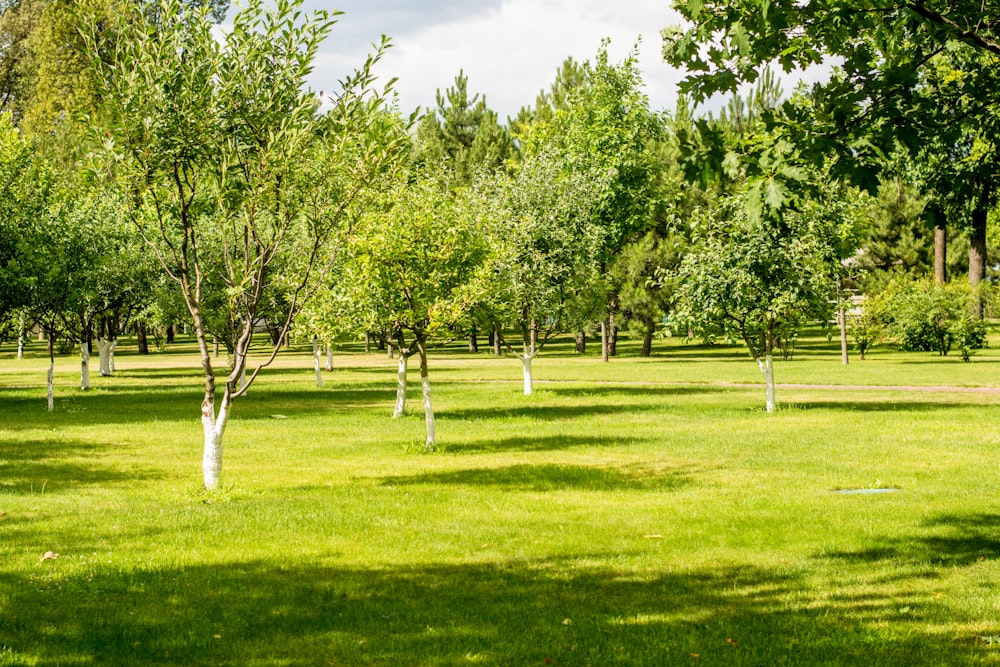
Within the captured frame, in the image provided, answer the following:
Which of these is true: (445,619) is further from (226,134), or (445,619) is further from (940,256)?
(940,256)

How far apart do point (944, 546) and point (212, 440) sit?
984cm

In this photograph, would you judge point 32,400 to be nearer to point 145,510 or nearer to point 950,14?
point 145,510

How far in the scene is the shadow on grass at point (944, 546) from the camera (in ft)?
34.7

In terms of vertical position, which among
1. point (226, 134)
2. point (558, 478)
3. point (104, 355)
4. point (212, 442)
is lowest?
point (558, 478)

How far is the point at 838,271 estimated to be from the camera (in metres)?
27.4

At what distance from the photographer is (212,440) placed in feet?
49.0

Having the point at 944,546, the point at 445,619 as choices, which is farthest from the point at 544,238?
the point at 445,619

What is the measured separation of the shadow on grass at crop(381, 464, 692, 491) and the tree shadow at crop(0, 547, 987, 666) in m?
5.63

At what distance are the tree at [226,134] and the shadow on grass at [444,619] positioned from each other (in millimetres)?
5103

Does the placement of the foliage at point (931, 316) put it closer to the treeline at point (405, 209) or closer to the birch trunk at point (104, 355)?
the treeline at point (405, 209)

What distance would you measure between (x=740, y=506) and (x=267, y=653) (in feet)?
26.5

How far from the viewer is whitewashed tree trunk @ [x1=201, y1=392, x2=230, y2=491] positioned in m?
14.8

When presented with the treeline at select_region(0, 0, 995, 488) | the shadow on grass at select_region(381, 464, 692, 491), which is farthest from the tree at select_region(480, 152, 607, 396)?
the shadow on grass at select_region(381, 464, 692, 491)

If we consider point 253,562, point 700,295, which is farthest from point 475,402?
point 253,562
